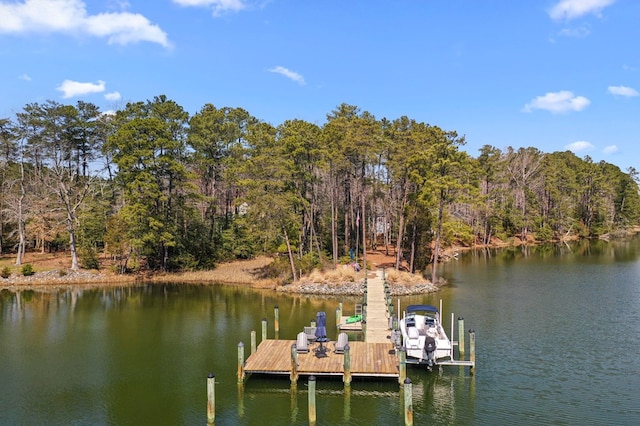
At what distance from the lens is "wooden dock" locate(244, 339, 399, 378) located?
68.6 ft

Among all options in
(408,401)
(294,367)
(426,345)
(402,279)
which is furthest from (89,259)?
(408,401)

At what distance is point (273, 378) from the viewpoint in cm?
2205

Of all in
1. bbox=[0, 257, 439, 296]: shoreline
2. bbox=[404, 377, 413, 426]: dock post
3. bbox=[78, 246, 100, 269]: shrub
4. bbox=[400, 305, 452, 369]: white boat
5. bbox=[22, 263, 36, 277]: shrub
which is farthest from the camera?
bbox=[78, 246, 100, 269]: shrub

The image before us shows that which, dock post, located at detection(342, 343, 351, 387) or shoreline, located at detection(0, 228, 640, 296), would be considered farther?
shoreline, located at detection(0, 228, 640, 296)

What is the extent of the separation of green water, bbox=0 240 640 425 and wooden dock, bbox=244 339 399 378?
644mm

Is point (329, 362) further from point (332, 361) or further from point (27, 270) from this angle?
point (27, 270)

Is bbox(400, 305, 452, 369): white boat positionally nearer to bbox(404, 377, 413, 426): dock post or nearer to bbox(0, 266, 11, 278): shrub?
bbox(404, 377, 413, 426): dock post

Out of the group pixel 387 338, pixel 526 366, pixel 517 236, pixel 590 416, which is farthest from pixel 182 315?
pixel 517 236

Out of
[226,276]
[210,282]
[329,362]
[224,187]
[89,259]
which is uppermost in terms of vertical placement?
[224,187]

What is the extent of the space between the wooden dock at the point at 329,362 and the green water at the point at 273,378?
64 cm

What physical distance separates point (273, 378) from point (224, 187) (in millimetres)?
43116

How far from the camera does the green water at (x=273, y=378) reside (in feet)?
60.7

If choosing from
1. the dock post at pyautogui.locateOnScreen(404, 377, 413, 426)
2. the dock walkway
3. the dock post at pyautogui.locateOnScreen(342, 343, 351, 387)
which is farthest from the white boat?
the dock post at pyautogui.locateOnScreen(404, 377, 413, 426)

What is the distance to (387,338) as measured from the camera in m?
26.0
